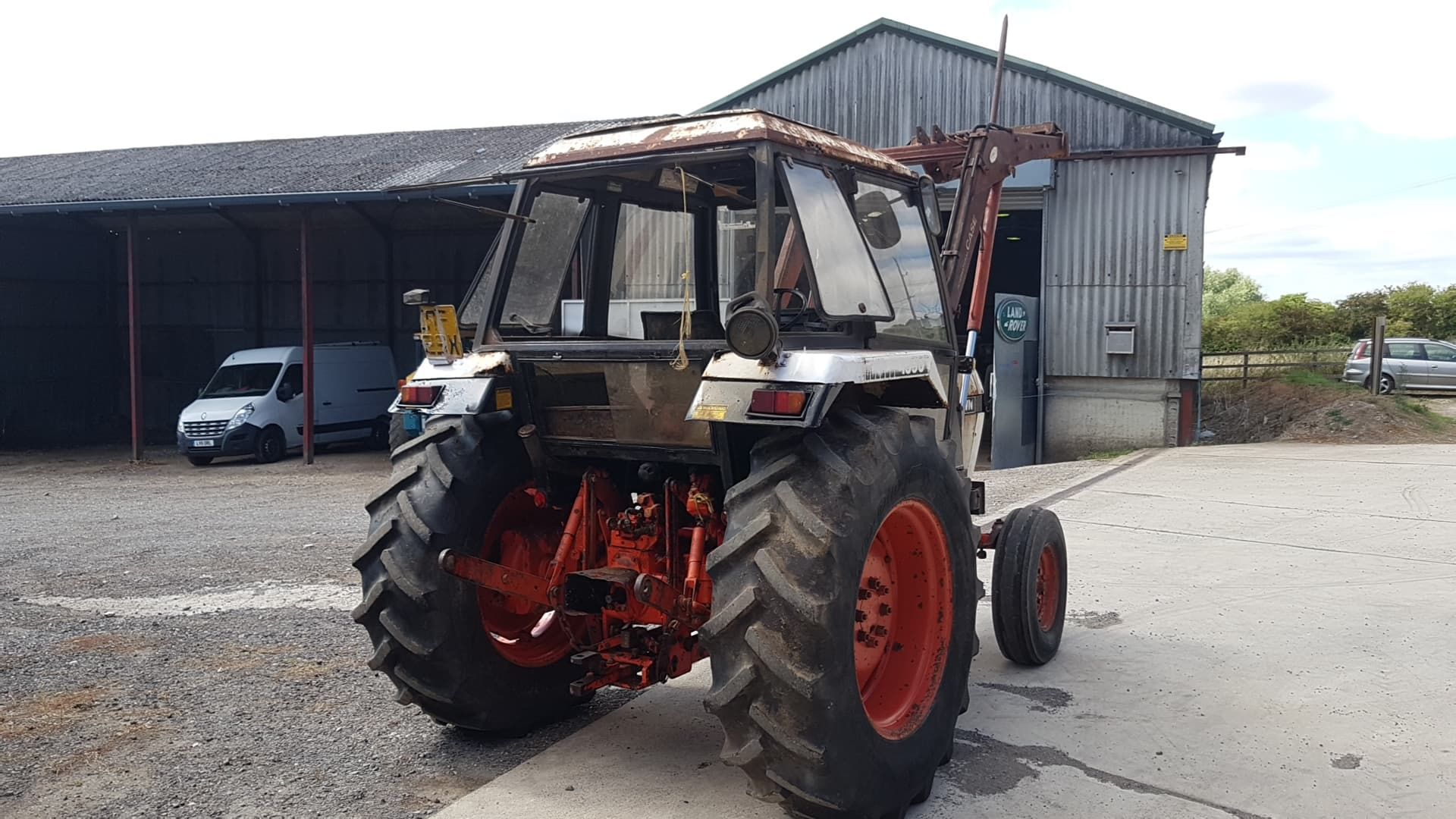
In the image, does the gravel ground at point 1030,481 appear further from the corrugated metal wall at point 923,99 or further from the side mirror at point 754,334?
the side mirror at point 754,334

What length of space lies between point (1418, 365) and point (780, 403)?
24.4 m

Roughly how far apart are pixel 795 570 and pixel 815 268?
116 cm

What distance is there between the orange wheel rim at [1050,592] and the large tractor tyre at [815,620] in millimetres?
2034

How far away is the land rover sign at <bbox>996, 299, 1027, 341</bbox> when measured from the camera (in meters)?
17.2

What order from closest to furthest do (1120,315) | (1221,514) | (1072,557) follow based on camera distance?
(1072,557), (1221,514), (1120,315)

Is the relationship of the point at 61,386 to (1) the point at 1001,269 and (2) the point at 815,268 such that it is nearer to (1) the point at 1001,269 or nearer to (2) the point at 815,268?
(1) the point at 1001,269

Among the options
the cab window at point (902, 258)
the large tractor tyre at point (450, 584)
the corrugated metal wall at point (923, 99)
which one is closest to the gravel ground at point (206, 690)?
the large tractor tyre at point (450, 584)

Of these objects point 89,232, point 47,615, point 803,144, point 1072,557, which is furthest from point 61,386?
point 803,144

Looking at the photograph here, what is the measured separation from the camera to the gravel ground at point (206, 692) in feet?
14.1

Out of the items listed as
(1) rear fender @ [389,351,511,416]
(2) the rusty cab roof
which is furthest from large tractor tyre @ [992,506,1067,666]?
(1) rear fender @ [389,351,511,416]

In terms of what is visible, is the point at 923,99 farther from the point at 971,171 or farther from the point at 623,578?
the point at 623,578

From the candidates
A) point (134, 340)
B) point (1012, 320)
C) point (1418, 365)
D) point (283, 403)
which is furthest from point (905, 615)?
point (1418, 365)

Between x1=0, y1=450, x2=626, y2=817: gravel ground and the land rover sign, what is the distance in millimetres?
10194

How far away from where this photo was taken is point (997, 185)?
7109mm
